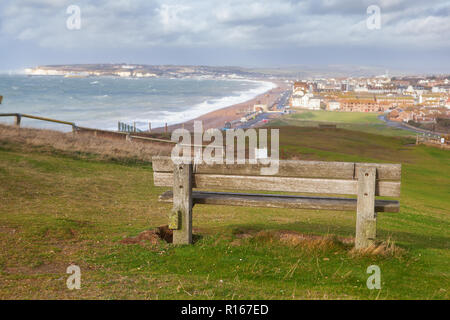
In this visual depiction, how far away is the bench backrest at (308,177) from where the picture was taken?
554 cm

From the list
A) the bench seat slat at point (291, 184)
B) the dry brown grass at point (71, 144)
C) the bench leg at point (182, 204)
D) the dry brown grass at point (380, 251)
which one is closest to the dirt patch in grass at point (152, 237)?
the bench leg at point (182, 204)

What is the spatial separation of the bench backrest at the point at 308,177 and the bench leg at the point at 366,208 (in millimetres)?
87

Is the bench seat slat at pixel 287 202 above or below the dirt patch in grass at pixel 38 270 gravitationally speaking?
above

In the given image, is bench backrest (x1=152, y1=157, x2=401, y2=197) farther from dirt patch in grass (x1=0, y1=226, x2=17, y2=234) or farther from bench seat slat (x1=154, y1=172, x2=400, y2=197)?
dirt patch in grass (x1=0, y1=226, x2=17, y2=234)

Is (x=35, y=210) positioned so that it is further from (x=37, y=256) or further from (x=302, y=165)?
(x=302, y=165)

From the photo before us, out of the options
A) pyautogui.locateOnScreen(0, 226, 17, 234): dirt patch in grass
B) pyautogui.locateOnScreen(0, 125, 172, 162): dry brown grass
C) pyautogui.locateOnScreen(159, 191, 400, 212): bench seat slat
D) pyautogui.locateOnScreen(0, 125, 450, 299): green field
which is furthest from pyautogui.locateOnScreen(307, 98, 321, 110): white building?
pyautogui.locateOnScreen(0, 226, 17, 234): dirt patch in grass

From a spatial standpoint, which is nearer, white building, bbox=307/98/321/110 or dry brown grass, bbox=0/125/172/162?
dry brown grass, bbox=0/125/172/162

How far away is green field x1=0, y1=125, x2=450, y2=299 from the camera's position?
4.45 meters

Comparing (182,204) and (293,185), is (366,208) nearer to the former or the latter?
(293,185)

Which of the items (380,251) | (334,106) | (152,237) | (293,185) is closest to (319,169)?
(293,185)

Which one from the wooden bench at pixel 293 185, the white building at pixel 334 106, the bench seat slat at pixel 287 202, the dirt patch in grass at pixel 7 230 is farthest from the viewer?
the white building at pixel 334 106

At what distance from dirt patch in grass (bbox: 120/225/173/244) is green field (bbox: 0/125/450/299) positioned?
0.16 metres

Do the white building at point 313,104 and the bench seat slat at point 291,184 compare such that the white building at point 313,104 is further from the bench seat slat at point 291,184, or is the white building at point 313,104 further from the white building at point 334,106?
the bench seat slat at point 291,184
